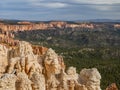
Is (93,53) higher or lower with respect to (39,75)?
lower

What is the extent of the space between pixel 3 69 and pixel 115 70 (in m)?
66.8

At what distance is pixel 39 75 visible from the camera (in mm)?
13930

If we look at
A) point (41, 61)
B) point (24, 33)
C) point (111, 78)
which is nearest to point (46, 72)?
point (41, 61)

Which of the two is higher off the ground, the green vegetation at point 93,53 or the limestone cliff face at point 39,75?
the limestone cliff face at point 39,75

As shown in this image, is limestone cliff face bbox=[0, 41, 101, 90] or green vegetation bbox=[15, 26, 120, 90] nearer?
limestone cliff face bbox=[0, 41, 101, 90]

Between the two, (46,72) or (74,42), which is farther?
(74,42)

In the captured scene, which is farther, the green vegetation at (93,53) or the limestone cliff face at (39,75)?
the green vegetation at (93,53)

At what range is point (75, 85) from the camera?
50.4 ft

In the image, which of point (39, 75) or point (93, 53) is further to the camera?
point (93, 53)

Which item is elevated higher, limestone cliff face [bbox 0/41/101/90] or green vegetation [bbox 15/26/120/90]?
limestone cliff face [bbox 0/41/101/90]

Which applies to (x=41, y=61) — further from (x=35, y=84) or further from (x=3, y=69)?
(x=35, y=84)

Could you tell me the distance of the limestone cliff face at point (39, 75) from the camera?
42.1ft

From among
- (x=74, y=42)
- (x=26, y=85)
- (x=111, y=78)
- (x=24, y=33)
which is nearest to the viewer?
(x=26, y=85)

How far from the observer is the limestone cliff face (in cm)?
1284
